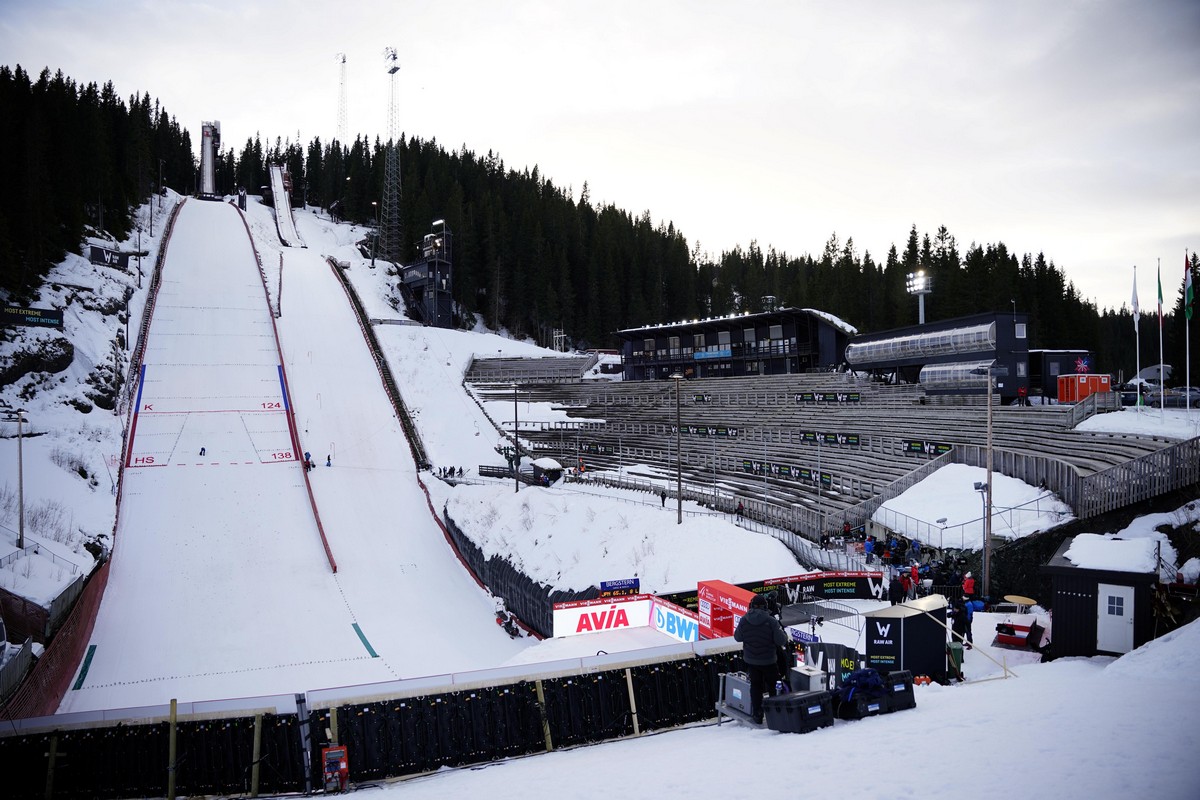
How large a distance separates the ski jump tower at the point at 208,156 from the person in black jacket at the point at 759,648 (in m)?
139

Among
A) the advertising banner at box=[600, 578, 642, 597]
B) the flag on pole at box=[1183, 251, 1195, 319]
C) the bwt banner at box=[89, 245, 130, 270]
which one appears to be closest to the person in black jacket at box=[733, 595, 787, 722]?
the advertising banner at box=[600, 578, 642, 597]

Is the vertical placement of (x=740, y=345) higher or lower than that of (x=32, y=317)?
lower

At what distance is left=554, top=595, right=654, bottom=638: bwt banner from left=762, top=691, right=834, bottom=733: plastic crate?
706 cm

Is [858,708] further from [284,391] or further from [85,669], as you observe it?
[284,391]

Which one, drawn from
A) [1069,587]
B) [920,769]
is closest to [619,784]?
[920,769]

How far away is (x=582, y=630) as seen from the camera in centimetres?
1755

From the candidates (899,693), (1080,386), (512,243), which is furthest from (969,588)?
(512,243)

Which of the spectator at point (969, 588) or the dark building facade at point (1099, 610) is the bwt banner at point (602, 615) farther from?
the spectator at point (969, 588)

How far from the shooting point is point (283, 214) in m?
108

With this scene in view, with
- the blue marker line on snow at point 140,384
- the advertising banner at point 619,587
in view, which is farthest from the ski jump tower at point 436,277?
the advertising banner at point 619,587

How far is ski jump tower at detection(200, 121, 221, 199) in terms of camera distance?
128 meters

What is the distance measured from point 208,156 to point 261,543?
12148 cm

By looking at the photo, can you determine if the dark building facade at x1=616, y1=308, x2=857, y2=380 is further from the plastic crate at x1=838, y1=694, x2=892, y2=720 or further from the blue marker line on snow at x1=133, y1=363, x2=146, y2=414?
the plastic crate at x1=838, y1=694, x2=892, y2=720

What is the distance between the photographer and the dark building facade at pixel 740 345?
5917 centimetres
